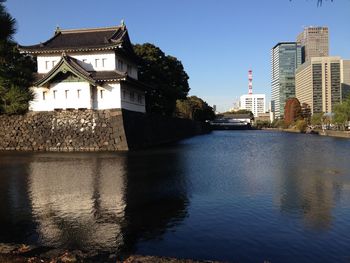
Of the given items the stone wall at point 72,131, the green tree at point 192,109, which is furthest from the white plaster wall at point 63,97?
the green tree at point 192,109

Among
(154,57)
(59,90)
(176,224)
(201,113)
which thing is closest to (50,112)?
(59,90)

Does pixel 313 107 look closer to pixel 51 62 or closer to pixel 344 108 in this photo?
pixel 344 108

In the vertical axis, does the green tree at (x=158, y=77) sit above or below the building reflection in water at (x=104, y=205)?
above

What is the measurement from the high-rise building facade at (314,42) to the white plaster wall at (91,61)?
6259 inches

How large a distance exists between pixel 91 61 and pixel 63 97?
3.87m

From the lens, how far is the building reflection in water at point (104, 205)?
7.15 meters

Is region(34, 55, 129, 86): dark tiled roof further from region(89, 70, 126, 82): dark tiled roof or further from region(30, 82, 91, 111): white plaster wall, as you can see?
region(30, 82, 91, 111): white plaster wall

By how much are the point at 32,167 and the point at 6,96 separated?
14850 millimetres

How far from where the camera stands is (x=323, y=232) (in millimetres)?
7480

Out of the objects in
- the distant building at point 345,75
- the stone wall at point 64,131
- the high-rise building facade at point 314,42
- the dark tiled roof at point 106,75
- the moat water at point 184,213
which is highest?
the high-rise building facade at point 314,42

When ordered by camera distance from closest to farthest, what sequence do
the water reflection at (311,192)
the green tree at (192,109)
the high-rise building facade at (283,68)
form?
the water reflection at (311,192)
the green tree at (192,109)
the high-rise building facade at (283,68)

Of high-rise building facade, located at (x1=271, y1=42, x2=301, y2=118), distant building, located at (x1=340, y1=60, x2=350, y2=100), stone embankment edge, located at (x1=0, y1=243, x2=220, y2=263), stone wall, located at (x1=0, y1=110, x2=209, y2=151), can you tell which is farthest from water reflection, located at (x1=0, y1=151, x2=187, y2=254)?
high-rise building facade, located at (x1=271, y1=42, x2=301, y2=118)

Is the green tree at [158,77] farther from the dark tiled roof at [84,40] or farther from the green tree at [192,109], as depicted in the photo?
the green tree at [192,109]

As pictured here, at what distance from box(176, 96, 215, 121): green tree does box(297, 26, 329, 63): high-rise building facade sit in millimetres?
89812
